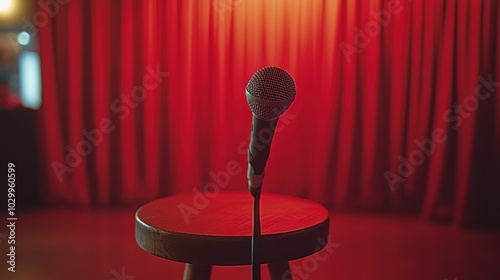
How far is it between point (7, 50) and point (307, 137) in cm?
183

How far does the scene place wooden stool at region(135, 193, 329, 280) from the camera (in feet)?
3.63

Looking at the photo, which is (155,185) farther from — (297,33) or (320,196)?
(297,33)

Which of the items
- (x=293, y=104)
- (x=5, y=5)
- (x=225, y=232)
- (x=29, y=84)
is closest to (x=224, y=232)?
(x=225, y=232)

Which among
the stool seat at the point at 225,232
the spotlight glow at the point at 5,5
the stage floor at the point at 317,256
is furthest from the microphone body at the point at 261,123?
the spotlight glow at the point at 5,5

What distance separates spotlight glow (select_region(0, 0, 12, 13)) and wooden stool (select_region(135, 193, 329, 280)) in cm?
201

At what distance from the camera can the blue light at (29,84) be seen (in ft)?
9.14

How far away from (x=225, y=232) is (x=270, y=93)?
45 centimetres

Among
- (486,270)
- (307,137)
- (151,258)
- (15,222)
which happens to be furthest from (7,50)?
(486,270)

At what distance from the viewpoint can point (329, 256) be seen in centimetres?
211

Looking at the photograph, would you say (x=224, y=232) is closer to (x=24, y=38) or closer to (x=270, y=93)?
(x=270, y=93)

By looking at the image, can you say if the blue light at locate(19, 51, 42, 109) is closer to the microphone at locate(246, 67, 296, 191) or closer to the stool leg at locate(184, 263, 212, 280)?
the stool leg at locate(184, 263, 212, 280)

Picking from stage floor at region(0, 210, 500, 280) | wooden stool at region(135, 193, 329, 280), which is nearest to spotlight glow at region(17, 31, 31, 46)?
stage floor at region(0, 210, 500, 280)

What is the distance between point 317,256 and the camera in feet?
6.82

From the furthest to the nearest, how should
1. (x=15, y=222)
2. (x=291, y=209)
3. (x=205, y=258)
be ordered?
(x=15, y=222)
(x=291, y=209)
(x=205, y=258)
